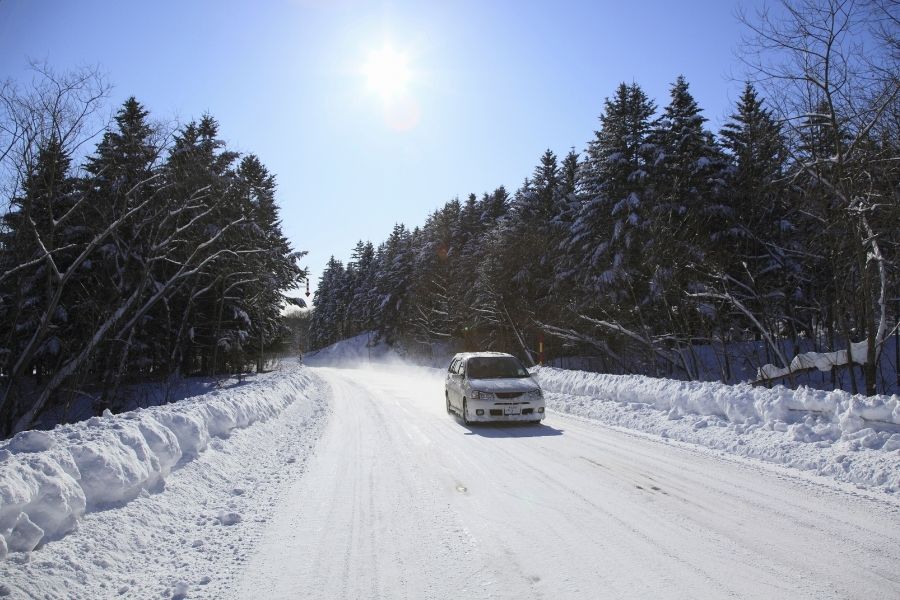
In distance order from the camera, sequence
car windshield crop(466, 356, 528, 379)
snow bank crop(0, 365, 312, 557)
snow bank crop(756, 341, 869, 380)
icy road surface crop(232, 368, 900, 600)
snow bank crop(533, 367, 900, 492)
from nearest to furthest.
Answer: icy road surface crop(232, 368, 900, 600)
snow bank crop(0, 365, 312, 557)
snow bank crop(533, 367, 900, 492)
snow bank crop(756, 341, 869, 380)
car windshield crop(466, 356, 528, 379)

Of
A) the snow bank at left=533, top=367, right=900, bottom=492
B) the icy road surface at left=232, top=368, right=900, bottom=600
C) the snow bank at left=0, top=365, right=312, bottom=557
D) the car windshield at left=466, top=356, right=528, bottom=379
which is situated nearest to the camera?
the icy road surface at left=232, top=368, right=900, bottom=600

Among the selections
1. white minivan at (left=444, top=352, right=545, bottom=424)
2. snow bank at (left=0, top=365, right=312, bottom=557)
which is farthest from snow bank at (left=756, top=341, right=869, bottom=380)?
snow bank at (left=0, top=365, right=312, bottom=557)

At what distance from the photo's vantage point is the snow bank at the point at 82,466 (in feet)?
12.9

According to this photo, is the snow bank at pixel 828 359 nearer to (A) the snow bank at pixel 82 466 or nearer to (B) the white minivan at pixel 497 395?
(B) the white minivan at pixel 497 395

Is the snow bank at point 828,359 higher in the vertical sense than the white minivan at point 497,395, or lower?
higher

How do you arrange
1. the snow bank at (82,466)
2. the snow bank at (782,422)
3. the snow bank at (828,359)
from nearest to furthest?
the snow bank at (82,466) < the snow bank at (782,422) < the snow bank at (828,359)

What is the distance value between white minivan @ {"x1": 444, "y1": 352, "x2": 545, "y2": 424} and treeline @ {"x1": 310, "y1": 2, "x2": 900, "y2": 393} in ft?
24.2

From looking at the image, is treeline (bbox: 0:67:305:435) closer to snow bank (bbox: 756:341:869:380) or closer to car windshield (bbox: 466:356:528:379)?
car windshield (bbox: 466:356:528:379)

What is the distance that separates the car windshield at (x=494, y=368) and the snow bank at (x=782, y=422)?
93.8 inches

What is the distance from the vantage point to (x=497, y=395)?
36.8 feet

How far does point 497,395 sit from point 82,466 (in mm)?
7928

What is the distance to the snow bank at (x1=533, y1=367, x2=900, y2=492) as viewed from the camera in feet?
21.9

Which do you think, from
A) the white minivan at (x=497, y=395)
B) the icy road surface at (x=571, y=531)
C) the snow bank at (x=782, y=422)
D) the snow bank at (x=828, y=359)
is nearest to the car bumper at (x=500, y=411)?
the white minivan at (x=497, y=395)

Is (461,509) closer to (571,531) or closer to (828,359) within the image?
(571,531)
